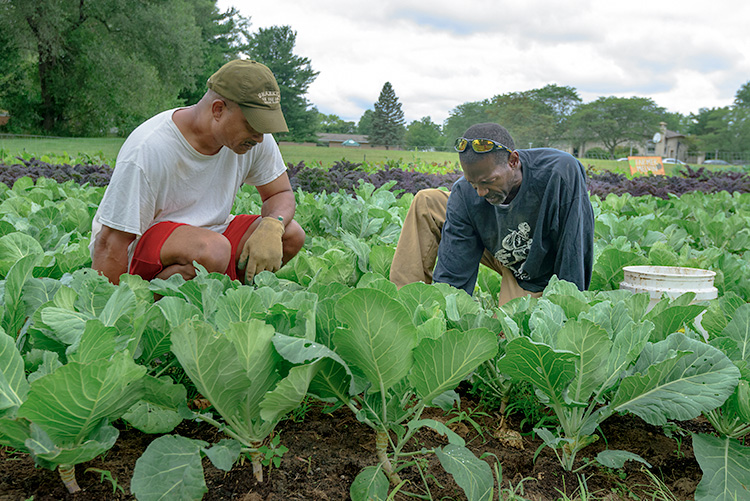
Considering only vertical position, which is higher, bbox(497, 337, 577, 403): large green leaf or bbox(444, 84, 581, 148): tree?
bbox(444, 84, 581, 148): tree

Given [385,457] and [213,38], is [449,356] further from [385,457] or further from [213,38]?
[213,38]

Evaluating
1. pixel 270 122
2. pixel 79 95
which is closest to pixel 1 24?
pixel 79 95

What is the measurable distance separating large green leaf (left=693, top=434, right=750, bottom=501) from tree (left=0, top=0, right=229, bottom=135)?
29.2m

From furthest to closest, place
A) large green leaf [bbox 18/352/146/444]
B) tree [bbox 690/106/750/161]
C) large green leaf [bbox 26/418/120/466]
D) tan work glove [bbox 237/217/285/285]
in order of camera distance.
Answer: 1. tree [bbox 690/106/750/161]
2. tan work glove [bbox 237/217/285/285]
3. large green leaf [bbox 26/418/120/466]
4. large green leaf [bbox 18/352/146/444]

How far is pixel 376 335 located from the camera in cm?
123

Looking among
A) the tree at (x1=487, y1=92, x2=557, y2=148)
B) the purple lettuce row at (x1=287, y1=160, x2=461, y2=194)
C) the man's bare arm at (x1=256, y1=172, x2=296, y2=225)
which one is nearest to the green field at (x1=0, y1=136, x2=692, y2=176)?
the purple lettuce row at (x1=287, y1=160, x2=461, y2=194)

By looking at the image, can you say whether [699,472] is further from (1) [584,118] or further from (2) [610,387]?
(1) [584,118]

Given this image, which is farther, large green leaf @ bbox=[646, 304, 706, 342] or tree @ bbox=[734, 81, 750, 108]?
tree @ bbox=[734, 81, 750, 108]

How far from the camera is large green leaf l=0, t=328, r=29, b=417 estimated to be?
3.82ft

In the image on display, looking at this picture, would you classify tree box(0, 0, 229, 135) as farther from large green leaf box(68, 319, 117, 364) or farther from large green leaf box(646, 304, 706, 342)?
large green leaf box(646, 304, 706, 342)

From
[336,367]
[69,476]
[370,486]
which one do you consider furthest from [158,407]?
[370,486]

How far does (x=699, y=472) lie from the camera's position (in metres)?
1.58

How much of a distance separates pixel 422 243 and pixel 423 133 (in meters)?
69.9

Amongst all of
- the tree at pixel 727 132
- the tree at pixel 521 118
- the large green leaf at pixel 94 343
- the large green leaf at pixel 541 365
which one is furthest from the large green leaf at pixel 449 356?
the tree at pixel 727 132
